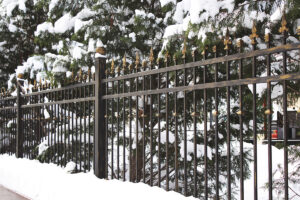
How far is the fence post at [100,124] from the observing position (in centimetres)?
451

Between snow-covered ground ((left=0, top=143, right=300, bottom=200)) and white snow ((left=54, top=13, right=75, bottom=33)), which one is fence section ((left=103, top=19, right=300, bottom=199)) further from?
white snow ((left=54, top=13, right=75, bottom=33))

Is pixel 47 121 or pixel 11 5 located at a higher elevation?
pixel 11 5

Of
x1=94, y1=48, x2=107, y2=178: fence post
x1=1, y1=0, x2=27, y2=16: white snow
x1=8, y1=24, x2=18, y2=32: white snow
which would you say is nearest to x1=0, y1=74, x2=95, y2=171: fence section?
x1=94, y1=48, x2=107, y2=178: fence post

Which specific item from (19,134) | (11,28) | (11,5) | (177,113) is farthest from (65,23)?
(11,28)

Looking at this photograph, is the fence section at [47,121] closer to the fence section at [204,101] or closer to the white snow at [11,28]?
the fence section at [204,101]

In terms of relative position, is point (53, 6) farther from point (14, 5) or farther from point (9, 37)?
point (9, 37)

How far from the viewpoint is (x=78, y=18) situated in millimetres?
5941

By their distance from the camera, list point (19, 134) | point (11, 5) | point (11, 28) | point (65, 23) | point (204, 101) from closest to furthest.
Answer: point (204, 101), point (65, 23), point (19, 134), point (11, 5), point (11, 28)

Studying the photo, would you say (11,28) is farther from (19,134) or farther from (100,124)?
(100,124)

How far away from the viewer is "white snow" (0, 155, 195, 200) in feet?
11.9

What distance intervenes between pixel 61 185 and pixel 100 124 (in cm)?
105

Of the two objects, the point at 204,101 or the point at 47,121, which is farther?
the point at 47,121

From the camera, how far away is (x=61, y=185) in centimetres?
473

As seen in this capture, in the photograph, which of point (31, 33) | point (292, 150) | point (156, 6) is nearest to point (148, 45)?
point (156, 6)
